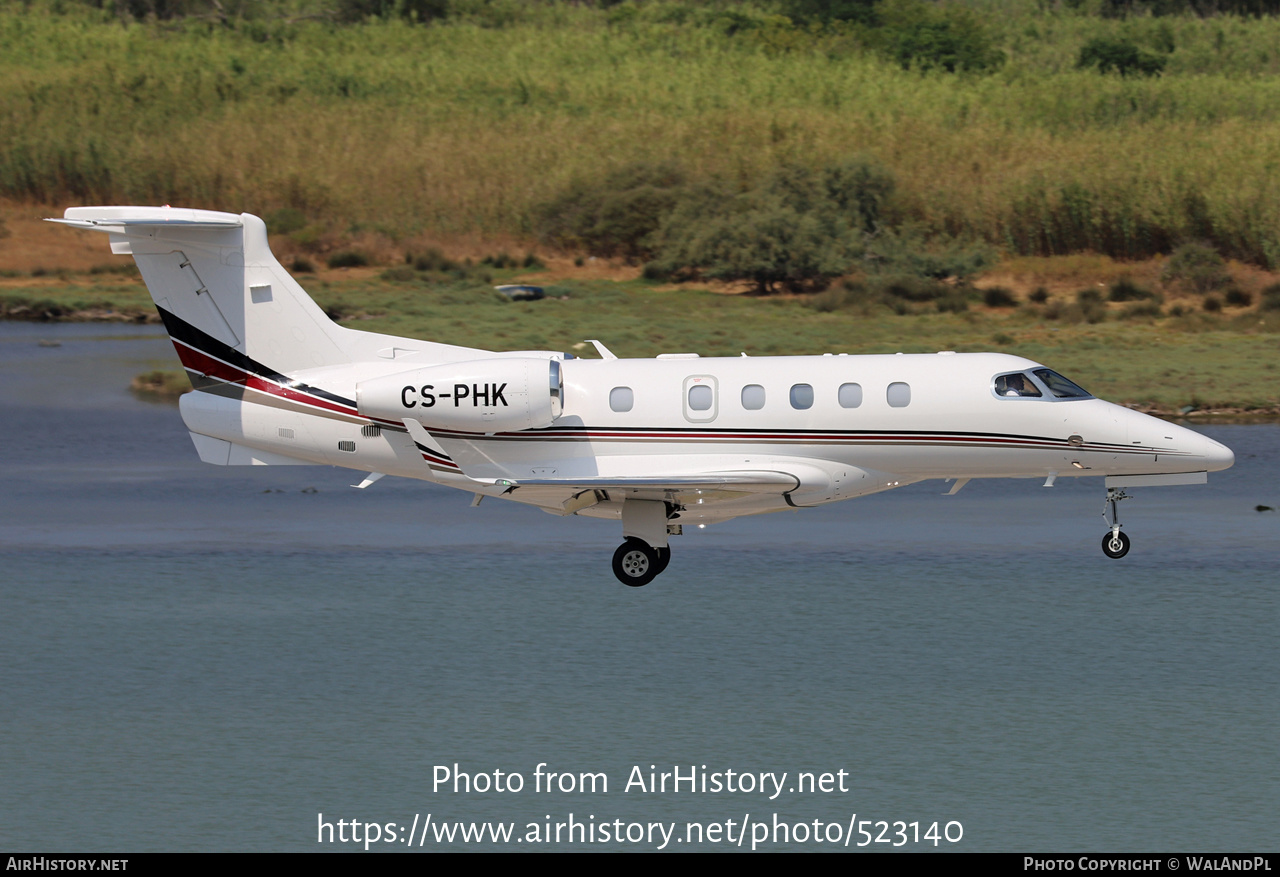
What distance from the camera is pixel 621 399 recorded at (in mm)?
21891

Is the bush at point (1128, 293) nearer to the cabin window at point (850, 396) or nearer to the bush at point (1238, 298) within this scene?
the bush at point (1238, 298)

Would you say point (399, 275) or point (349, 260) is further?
point (349, 260)

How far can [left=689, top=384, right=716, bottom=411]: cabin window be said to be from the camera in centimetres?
2166

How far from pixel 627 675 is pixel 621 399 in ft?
14.6

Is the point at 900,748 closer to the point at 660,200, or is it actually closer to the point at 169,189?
the point at 660,200

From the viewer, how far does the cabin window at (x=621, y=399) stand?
21859 mm

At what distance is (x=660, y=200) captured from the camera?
5659cm

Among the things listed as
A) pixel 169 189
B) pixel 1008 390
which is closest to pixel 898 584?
pixel 1008 390

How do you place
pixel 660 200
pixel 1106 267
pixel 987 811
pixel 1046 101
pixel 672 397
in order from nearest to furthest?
1. pixel 987 811
2. pixel 672 397
3. pixel 1106 267
4. pixel 660 200
5. pixel 1046 101

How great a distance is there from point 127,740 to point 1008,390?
11701 millimetres

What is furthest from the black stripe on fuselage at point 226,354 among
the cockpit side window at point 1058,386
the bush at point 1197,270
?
the bush at point 1197,270

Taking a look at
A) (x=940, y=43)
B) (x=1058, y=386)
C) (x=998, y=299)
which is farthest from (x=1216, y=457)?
(x=940, y=43)

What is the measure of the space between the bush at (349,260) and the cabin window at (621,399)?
113 feet

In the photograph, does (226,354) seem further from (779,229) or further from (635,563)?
(779,229)
